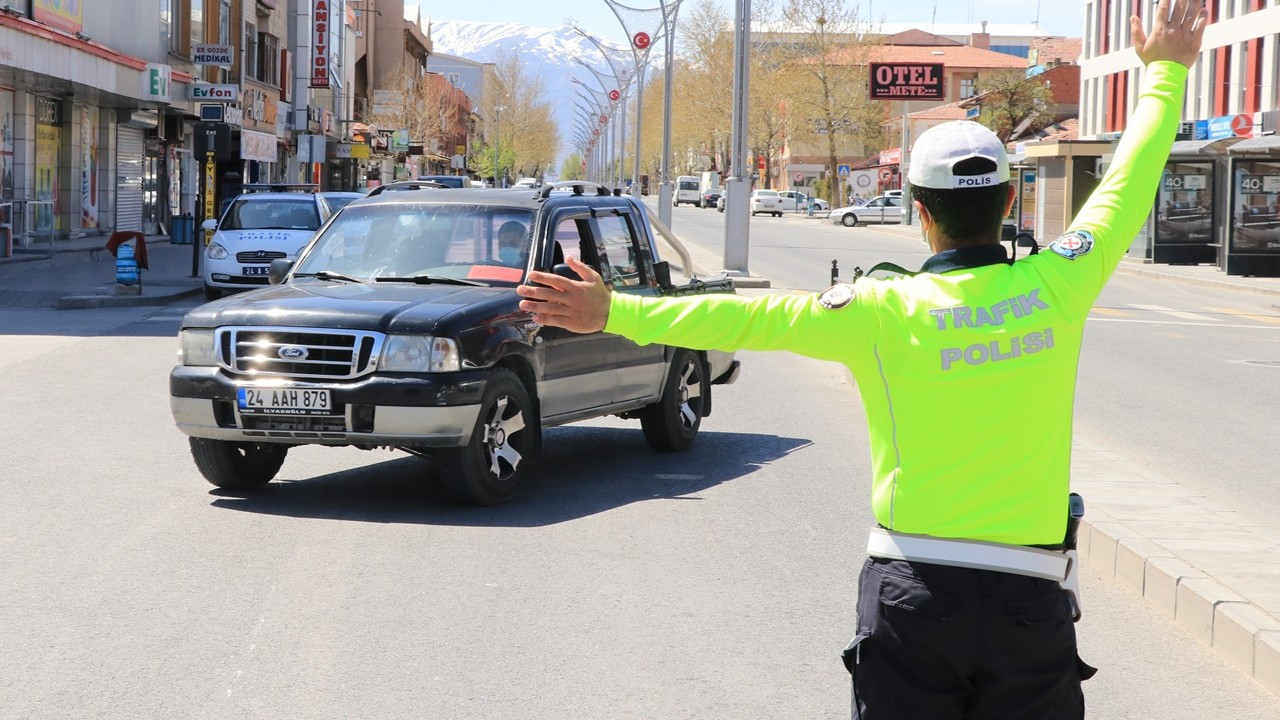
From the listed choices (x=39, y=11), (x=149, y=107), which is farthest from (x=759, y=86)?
(x=39, y=11)

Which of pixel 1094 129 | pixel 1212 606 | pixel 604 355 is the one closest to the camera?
pixel 1212 606

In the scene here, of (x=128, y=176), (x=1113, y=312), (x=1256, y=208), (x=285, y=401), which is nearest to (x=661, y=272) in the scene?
(x=285, y=401)

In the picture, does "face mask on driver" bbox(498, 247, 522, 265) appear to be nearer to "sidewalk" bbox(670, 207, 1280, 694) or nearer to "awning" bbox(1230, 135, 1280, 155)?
"sidewalk" bbox(670, 207, 1280, 694)

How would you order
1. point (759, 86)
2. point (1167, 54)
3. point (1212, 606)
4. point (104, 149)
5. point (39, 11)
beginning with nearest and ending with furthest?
point (1167, 54) → point (1212, 606) → point (39, 11) → point (104, 149) → point (759, 86)

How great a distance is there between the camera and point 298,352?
27.1 ft

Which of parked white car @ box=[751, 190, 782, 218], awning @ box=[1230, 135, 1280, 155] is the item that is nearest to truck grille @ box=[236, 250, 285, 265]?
awning @ box=[1230, 135, 1280, 155]

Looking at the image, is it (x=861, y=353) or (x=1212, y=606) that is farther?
(x=1212, y=606)

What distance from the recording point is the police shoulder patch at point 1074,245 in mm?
3150

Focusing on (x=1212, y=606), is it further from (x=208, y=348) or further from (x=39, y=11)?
(x=39, y=11)

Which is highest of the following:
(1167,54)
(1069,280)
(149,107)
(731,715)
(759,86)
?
(759,86)

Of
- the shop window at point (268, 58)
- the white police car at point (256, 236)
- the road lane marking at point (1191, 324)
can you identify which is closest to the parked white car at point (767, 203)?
the shop window at point (268, 58)

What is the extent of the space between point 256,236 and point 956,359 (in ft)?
70.4

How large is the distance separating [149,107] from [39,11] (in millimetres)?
10687

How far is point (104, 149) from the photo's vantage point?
39281mm
